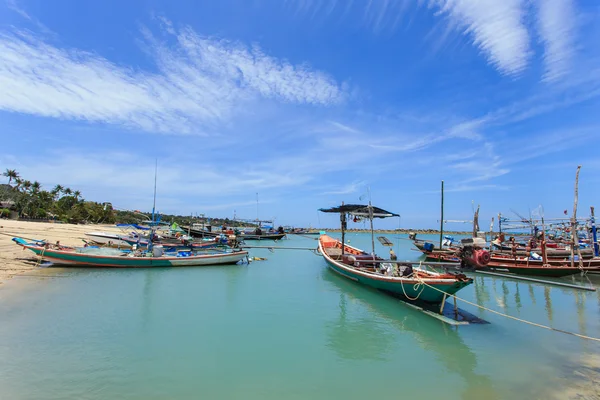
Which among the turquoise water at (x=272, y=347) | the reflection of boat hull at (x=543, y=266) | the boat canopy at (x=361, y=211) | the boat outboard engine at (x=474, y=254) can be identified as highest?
the boat canopy at (x=361, y=211)

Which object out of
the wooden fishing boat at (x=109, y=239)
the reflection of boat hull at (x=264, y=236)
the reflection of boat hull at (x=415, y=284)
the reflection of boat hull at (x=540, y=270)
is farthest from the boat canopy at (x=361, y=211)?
the reflection of boat hull at (x=264, y=236)

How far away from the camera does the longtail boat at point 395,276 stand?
34.9 ft

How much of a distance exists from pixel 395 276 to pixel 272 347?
6.56 m

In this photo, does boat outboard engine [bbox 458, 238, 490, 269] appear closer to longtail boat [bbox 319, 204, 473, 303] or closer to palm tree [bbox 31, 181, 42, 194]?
longtail boat [bbox 319, 204, 473, 303]

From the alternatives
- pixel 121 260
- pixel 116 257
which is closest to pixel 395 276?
pixel 121 260

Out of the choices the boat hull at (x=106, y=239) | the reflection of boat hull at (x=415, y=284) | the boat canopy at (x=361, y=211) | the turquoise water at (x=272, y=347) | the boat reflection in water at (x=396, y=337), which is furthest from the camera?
the boat hull at (x=106, y=239)

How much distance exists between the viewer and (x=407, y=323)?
35.5 ft

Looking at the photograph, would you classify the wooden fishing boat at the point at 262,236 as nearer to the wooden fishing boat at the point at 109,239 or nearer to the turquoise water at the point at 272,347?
the wooden fishing boat at the point at 109,239

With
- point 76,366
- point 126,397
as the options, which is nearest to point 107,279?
point 76,366

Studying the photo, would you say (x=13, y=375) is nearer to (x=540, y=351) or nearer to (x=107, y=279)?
(x=107, y=279)

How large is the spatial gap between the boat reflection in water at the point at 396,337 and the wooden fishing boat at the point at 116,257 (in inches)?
490

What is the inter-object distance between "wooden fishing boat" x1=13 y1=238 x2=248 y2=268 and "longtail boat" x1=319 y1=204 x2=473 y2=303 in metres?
9.40

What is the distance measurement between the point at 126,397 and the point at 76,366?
6.69ft

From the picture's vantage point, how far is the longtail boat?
10648mm
